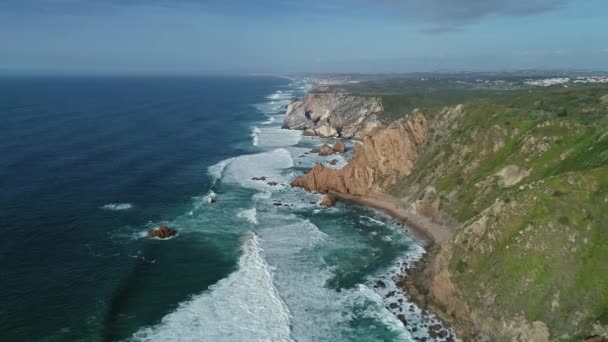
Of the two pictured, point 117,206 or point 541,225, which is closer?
point 541,225

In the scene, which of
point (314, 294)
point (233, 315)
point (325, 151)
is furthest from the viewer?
point (325, 151)

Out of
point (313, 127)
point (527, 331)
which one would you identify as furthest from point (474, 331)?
point (313, 127)

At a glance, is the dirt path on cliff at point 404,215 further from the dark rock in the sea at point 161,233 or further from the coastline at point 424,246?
the dark rock in the sea at point 161,233

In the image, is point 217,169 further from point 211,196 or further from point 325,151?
point 325,151

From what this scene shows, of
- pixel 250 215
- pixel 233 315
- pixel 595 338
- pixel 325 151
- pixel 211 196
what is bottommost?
pixel 233 315

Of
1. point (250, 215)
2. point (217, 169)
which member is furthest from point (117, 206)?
point (217, 169)

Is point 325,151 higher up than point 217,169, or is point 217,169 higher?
point 325,151

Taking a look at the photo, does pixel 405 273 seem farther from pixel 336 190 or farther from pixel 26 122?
pixel 26 122
